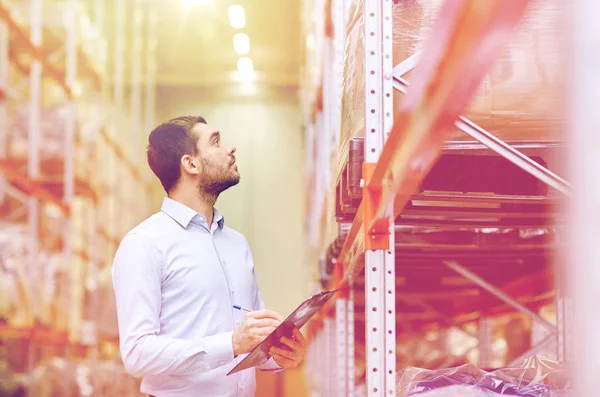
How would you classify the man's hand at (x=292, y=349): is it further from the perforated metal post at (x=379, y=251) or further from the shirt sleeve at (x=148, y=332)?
the perforated metal post at (x=379, y=251)

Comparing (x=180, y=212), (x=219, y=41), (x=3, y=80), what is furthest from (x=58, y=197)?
(x=180, y=212)

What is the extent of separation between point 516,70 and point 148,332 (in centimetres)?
128

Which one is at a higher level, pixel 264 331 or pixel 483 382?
pixel 264 331

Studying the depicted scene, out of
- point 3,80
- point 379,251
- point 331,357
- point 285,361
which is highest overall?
point 3,80

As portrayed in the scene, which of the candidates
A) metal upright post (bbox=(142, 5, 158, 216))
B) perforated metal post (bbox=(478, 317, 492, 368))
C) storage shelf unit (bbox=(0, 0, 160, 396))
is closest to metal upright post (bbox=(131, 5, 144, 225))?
metal upright post (bbox=(142, 5, 158, 216))

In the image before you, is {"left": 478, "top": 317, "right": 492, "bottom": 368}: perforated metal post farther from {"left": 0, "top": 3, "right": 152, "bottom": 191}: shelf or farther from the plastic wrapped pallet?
{"left": 0, "top": 3, "right": 152, "bottom": 191}: shelf

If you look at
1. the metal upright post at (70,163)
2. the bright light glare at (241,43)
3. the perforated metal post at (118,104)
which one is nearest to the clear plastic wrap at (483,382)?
the metal upright post at (70,163)

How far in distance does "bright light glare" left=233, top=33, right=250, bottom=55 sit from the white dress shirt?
1084 cm

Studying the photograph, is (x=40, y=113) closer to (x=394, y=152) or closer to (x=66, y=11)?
(x=66, y=11)

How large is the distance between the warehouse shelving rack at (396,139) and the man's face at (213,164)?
48cm

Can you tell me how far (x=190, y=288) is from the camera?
255 cm

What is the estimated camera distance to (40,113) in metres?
8.66

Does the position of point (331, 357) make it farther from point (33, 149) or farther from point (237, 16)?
point (237, 16)

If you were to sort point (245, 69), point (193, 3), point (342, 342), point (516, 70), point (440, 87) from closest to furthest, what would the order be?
point (440, 87)
point (516, 70)
point (342, 342)
point (193, 3)
point (245, 69)
